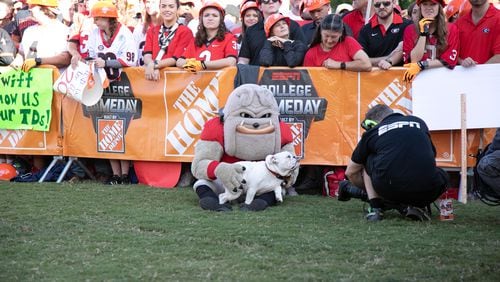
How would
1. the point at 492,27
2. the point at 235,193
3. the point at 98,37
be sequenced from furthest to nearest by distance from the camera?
the point at 98,37
the point at 492,27
the point at 235,193

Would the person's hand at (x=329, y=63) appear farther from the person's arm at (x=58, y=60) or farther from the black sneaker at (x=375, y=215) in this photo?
the person's arm at (x=58, y=60)

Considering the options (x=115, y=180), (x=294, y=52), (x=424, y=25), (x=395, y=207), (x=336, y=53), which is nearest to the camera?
(x=395, y=207)

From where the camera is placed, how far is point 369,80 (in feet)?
33.3

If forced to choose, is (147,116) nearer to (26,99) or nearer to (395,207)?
(26,99)

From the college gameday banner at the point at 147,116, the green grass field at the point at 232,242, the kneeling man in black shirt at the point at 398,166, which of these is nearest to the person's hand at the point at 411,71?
the green grass field at the point at 232,242

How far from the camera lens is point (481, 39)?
33.3 ft

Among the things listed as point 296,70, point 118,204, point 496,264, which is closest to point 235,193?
point 118,204

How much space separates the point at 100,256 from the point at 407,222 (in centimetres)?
295

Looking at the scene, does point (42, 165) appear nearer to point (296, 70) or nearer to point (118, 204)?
point (118, 204)

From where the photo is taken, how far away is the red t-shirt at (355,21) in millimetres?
11445

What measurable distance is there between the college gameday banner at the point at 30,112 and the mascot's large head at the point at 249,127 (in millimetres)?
3020

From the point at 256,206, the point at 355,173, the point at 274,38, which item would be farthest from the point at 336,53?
the point at 256,206

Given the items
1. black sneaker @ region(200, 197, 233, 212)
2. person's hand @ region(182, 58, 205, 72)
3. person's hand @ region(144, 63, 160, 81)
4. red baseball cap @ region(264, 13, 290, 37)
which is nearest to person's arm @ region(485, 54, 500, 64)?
red baseball cap @ region(264, 13, 290, 37)

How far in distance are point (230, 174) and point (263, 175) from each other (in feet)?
1.20
